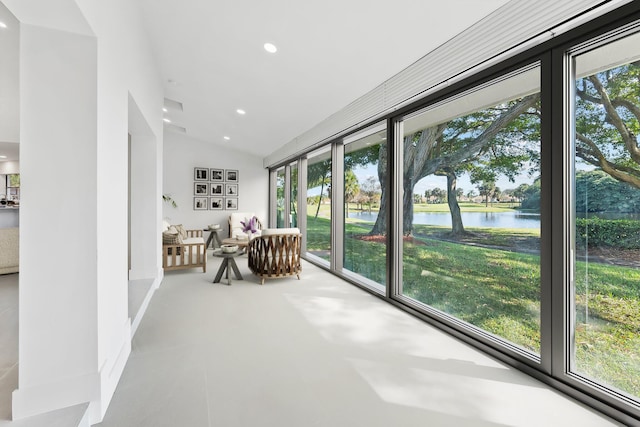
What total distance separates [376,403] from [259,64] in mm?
3522

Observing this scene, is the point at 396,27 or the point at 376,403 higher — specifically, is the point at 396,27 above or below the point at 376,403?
above

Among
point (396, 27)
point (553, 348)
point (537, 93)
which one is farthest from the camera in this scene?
point (396, 27)

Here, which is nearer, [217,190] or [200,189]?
[200,189]

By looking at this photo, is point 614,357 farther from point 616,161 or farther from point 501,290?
point 616,161

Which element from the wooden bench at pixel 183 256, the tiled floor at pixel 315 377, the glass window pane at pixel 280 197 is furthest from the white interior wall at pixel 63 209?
the glass window pane at pixel 280 197

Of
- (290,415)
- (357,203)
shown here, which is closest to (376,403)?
(290,415)

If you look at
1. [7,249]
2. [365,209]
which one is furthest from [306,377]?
[7,249]

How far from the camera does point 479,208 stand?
108 inches

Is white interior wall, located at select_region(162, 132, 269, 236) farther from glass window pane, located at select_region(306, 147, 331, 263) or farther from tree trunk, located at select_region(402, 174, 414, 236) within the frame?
tree trunk, located at select_region(402, 174, 414, 236)

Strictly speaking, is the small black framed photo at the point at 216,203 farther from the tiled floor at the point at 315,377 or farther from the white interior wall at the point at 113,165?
the white interior wall at the point at 113,165

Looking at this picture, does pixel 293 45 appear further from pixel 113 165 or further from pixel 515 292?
pixel 515 292

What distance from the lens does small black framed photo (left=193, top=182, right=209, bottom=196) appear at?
809 cm

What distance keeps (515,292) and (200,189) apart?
7.63m

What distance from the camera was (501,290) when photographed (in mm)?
2559
